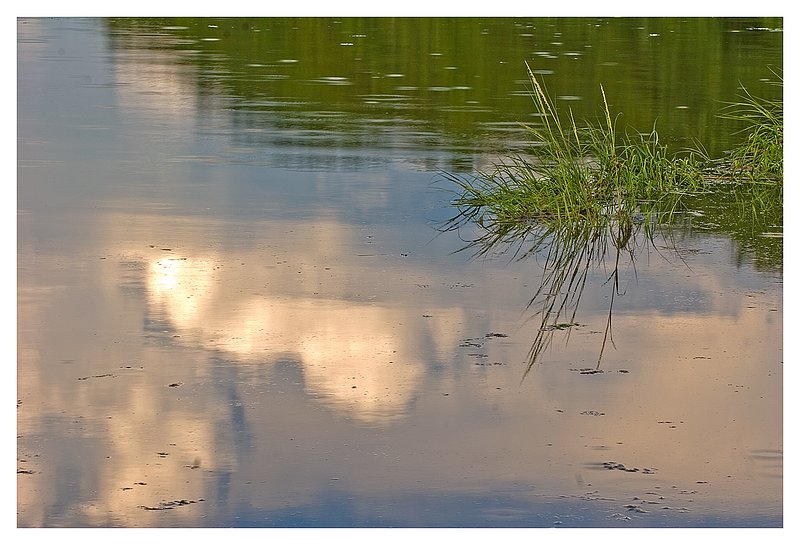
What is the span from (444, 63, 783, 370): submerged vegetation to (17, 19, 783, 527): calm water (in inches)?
6.2

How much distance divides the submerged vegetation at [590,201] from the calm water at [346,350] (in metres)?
0.16

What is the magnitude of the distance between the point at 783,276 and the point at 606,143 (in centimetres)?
175

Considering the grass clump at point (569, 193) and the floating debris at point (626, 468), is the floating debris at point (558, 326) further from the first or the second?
the floating debris at point (626, 468)

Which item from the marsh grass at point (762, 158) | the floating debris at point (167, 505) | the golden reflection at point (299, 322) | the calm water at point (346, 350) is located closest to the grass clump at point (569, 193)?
the calm water at point (346, 350)

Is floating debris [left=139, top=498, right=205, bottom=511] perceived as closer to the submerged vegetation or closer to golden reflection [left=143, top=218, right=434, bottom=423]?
golden reflection [left=143, top=218, right=434, bottom=423]

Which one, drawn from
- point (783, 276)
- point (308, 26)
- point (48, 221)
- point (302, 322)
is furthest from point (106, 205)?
point (308, 26)

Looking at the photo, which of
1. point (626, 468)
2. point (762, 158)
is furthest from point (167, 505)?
point (762, 158)

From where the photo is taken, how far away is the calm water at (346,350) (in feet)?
15.6

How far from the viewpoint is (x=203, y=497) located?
184 inches

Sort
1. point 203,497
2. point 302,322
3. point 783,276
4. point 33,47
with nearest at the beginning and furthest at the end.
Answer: point 203,497 < point 302,322 < point 783,276 < point 33,47

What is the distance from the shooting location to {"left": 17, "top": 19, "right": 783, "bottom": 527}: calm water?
4758 mm
